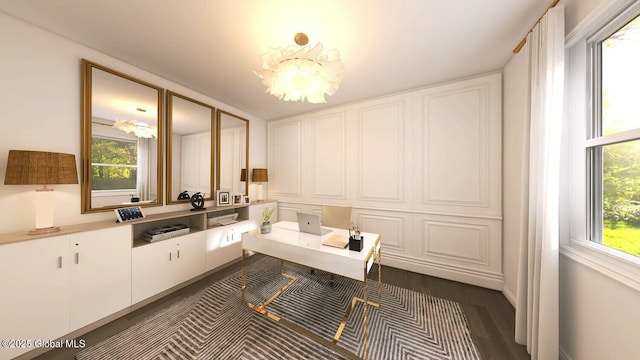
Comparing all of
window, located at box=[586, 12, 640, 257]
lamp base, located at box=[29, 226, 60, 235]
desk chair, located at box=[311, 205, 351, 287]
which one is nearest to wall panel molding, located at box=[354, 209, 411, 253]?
desk chair, located at box=[311, 205, 351, 287]

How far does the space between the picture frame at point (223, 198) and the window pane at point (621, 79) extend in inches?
157

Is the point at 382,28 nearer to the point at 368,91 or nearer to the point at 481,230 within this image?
the point at 368,91

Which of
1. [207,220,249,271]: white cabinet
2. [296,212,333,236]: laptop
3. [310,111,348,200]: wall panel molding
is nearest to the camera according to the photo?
[296,212,333,236]: laptop

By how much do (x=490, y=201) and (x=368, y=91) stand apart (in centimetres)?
221

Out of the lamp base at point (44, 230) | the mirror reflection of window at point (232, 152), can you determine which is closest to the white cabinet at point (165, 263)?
the lamp base at point (44, 230)

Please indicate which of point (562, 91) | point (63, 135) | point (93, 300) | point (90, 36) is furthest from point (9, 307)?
point (562, 91)

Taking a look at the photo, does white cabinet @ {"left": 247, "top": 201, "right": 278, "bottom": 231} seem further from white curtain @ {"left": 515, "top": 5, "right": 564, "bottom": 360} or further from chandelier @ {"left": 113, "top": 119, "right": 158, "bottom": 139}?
white curtain @ {"left": 515, "top": 5, "right": 564, "bottom": 360}

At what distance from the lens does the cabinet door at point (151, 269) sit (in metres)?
2.01

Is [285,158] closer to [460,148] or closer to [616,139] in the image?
[460,148]

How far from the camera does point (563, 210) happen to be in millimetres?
1422

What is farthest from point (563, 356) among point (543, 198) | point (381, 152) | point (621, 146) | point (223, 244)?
point (223, 244)

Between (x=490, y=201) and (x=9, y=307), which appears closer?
(x=9, y=307)

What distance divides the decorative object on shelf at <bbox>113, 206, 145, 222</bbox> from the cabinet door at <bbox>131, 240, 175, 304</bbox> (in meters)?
0.34

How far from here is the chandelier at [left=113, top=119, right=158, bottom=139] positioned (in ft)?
7.20
